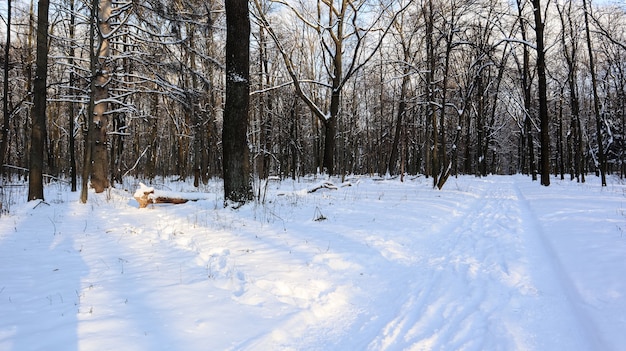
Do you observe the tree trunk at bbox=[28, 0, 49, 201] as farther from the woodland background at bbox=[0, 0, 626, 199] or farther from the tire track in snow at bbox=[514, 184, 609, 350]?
the tire track in snow at bbox=[514, 184, 609, 350]

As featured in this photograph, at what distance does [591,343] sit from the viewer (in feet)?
8.53

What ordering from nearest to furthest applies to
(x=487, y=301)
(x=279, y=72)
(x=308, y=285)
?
(x=487, y=301)
(x=308, y=285)
(x=279, y=72)

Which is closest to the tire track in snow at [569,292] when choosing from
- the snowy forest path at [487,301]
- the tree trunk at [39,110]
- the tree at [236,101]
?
the snowy forest path at [487,301]

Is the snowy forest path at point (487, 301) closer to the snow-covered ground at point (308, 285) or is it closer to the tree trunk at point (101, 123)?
the snow-covered ground at point (308, 285)

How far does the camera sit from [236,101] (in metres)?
7.86

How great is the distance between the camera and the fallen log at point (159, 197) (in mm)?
8383

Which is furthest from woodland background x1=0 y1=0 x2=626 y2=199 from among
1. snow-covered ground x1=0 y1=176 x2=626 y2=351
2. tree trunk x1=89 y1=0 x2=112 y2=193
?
snow-covered ground x1=0 y1=176 x2=626 y2=351

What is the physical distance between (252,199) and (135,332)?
5.73 m

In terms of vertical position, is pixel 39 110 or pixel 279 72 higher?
pixel 279 72

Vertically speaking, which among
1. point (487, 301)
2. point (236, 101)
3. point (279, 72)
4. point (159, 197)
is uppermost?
point (279, 72)

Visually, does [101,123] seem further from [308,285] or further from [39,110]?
[308,285]

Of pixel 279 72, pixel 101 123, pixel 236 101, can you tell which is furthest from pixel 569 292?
pixel 279 72

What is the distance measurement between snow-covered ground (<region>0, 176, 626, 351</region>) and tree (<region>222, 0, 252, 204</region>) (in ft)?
4.67

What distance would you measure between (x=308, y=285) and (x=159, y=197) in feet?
20.9
